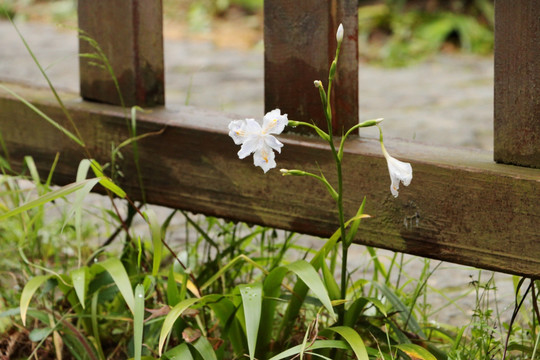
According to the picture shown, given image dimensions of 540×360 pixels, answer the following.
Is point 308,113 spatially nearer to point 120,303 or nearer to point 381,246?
point 381,246

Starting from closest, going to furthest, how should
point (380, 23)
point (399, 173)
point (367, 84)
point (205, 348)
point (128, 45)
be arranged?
point (399, 173), point (205, 348), point (128, 45), point (367, 84), point (380, 23)

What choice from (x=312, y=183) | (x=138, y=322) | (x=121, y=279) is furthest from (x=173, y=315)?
(x=312, y=183)

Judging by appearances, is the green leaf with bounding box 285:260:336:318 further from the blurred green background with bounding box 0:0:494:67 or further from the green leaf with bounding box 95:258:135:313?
the blurred green background with bounding box 0:0:494:67

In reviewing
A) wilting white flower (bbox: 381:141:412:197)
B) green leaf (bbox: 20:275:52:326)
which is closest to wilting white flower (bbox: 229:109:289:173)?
wilting white flower (bbox: 381:141:412:197)

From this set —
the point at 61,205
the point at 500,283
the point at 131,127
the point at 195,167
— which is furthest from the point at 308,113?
the point at 61,205

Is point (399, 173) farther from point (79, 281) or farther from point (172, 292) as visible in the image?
point (79, 281)

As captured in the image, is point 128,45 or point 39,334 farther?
point 128,45
